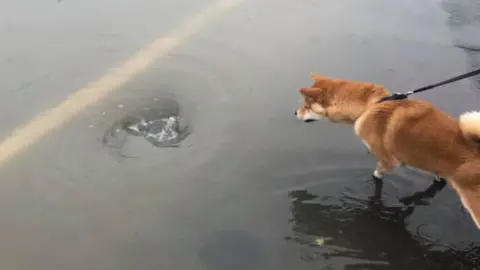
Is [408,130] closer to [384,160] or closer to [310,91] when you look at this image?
[384,160]

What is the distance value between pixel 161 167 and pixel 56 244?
3.10ft

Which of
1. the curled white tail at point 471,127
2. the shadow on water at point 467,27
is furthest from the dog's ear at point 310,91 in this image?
the shadow on water at point 467,27

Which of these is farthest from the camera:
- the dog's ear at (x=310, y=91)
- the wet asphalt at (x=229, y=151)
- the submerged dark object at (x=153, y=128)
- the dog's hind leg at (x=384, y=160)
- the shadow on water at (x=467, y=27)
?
the shadow on water at (x=467, y=27)

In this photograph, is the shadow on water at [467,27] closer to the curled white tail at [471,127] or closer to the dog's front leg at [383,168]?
the dog's front leg at [383,168]

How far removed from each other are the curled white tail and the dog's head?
65 cm

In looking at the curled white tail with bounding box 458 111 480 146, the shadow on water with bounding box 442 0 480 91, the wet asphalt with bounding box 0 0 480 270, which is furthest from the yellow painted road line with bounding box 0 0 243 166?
the curled white tail with bounding box 458 111 480 146

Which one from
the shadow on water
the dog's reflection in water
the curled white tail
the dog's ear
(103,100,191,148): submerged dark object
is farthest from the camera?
the shadow on water

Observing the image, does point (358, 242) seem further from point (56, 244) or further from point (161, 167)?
point (56, 244)

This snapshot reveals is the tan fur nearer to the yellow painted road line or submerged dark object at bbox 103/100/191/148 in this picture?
submerged dark object at bbox 103/100/191/148

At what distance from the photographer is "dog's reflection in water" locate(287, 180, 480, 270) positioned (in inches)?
126

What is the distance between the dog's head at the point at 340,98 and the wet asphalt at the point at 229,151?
1.39 ft

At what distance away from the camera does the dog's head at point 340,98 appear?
3570 mm

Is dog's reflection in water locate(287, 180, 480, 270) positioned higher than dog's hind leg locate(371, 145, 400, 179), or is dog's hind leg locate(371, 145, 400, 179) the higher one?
dog's hind leg locate(371, 145, 400, 179)

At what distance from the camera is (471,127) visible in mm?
2920
